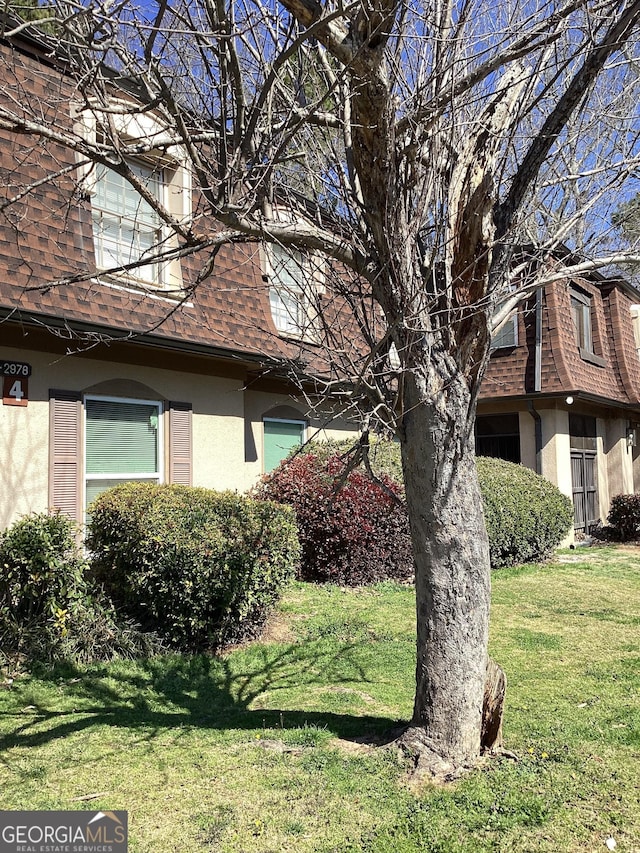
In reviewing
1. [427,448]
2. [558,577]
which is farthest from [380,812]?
[558,577]

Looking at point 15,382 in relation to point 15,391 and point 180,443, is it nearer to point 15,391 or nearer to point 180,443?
point 15,391

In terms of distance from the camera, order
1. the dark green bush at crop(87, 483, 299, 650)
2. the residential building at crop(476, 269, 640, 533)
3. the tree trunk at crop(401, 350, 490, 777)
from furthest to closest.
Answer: the residential building at crop(476, 269, 640, 533) < the dark green bush at crop(87, 483, 299, 650) < the tree trunk at crop(401, 350, 490, 777)

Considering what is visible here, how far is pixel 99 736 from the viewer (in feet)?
14.9

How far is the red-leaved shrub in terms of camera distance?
9.47m

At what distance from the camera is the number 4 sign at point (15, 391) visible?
6.77 meters

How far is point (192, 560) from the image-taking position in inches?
241

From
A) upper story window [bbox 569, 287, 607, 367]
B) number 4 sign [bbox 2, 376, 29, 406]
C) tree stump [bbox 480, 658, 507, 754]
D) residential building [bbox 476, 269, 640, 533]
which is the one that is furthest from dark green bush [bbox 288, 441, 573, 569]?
tree stump [bbox 480, 658, 507, 754]

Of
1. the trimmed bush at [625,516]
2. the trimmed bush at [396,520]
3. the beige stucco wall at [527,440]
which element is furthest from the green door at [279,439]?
the trimmed bush at [625,516]

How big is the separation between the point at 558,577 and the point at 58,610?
7730mm

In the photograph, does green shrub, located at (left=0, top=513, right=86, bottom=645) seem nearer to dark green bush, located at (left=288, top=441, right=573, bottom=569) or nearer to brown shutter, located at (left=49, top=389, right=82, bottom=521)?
brown shutter, located at (left=49, top=389, right=82, bottom=521)

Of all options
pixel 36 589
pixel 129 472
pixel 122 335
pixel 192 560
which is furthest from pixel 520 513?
pixel 36 589

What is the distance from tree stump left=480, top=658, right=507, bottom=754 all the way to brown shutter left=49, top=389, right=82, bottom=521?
15.7 ft

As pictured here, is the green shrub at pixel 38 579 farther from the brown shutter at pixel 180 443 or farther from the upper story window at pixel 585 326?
the upper story window at pixel 585 326

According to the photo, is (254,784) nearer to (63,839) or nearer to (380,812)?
(380,812)
